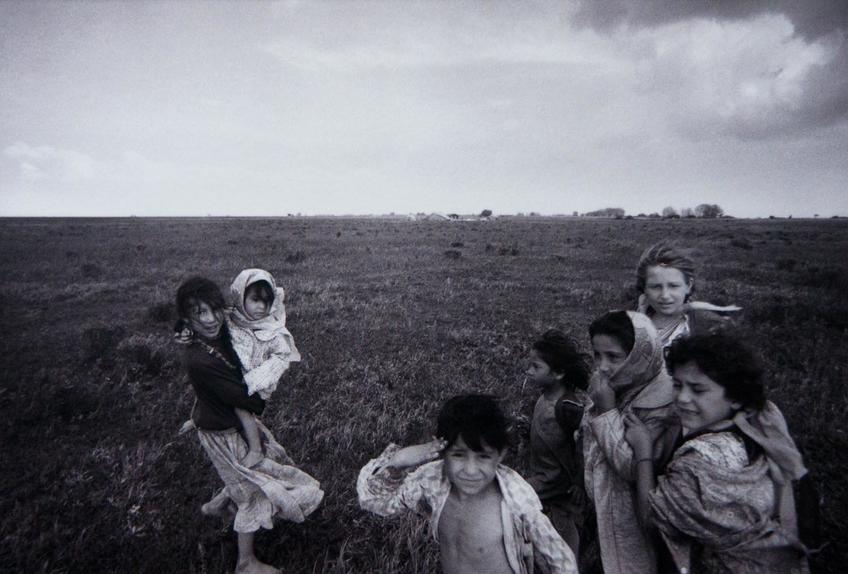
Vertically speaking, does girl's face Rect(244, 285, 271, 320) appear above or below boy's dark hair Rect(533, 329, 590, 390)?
above

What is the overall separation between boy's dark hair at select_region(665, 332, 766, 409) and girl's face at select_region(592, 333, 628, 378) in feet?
1.22

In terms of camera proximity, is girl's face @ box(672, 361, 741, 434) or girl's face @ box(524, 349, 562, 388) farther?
girl's face @ box(524, 349, 562, 388)

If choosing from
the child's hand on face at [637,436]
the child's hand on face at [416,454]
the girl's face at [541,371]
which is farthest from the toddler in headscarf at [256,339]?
the child's hand on face at [637,436]

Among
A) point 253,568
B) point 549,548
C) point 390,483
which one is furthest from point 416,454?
point 253,568

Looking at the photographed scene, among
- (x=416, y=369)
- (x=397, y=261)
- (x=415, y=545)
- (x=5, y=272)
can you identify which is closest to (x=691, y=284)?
(x=415, y=545)

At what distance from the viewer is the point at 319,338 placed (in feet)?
25.8

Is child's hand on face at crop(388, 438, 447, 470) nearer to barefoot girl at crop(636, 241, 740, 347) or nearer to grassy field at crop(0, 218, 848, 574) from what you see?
grassy field at crop(0, 218, 848, 574)

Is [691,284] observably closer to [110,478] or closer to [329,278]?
[110,478]

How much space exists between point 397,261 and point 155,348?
39.9 feet

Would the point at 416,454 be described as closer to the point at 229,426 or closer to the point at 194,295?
the point at 229,426

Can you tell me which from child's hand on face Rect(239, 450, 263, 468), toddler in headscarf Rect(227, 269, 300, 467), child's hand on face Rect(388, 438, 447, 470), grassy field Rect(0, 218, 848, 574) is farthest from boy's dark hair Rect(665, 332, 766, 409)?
child's hand on face Rect(239, 450, 263, 468)

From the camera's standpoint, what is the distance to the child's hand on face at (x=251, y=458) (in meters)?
2.63

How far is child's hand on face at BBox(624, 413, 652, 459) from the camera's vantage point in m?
1.92

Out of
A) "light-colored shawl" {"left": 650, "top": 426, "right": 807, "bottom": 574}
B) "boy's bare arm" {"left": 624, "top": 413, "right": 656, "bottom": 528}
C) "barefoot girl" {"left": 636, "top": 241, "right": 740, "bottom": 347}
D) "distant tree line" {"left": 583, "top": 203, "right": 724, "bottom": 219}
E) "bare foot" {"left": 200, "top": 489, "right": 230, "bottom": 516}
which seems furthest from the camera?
"distant tree line" {"left": 583, "top": 203, "right": 724, "bottom": 219}
